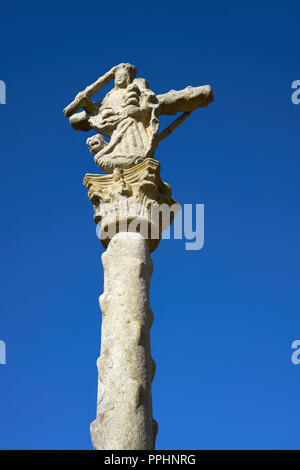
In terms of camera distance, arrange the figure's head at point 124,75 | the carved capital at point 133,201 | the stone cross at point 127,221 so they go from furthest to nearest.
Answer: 1. the figure's head at point 124,75
2. the carved capital at point 133,201
3. the stone cross at point 127,221

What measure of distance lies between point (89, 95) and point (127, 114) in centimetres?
115

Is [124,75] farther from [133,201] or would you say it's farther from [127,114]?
[133,201]

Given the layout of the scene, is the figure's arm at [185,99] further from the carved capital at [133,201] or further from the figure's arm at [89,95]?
the carved capital at [133,201]

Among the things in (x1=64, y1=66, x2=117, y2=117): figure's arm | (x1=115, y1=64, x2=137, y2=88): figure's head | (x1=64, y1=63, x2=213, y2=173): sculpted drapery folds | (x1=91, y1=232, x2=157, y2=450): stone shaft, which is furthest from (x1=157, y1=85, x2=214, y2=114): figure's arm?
(x1=91, y1=232, x2=157, y2=450): stone shaft

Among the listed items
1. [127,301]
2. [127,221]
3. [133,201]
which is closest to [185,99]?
[133,201]

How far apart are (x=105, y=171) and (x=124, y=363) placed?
3348 millimetres

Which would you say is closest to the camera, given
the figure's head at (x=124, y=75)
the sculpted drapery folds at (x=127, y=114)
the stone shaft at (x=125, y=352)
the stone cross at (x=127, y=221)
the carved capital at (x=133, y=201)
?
the stone shaft at (x=125, y=352)

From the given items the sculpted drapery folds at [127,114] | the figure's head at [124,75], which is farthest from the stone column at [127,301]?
the figure's head at [124,75]

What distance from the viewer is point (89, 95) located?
1197 cm

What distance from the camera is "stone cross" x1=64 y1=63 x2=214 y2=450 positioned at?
8344mm

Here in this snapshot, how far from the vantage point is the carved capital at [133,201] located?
10039 mm

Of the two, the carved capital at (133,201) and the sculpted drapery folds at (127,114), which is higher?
the sculpted drapery folds at (127,114)

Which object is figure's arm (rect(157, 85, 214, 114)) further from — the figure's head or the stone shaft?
the stone shaft

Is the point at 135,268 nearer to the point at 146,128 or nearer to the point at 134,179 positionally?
the point at 134,179
